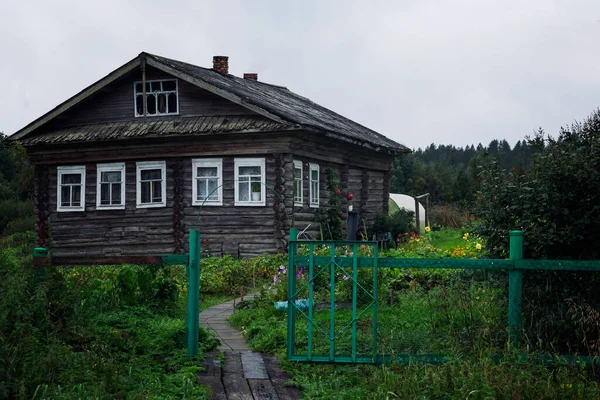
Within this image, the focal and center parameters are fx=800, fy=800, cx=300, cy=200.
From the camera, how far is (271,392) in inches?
286

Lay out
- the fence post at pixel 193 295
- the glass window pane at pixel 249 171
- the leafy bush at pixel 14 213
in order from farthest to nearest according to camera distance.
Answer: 1. the leafy bush at pixel 14 213
2. the glass window pane at pixel 249 171
3. the fence post at pixel 193 295

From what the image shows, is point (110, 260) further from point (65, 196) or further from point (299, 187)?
point (65, 196)

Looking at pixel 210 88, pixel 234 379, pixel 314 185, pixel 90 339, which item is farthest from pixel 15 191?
pixel 234 379

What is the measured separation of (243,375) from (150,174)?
1585 cm

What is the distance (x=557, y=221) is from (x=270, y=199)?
44.6 ft

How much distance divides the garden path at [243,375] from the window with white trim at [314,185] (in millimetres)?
13817

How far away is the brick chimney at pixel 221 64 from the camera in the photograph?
27.5 metres

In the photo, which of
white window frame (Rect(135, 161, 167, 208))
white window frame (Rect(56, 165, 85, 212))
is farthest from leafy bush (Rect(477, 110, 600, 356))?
white window frame (Rect(56, 165, 85, 212))

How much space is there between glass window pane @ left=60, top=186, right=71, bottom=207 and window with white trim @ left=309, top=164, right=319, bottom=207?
24.2 ft

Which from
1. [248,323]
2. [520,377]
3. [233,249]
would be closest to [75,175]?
[233,249]

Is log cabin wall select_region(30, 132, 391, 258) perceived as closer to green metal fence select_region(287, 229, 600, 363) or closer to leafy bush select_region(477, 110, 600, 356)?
green metal fence select_region(287, 229, 600, 363)

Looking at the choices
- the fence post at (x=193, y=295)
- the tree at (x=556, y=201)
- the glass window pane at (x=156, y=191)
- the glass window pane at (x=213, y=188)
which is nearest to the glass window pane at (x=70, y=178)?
the glass window pane at (x=156, y=191)

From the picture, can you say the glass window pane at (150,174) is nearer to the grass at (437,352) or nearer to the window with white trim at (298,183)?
the window with white trim at (298,183)

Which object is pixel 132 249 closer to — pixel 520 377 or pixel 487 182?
pixel 487 182
